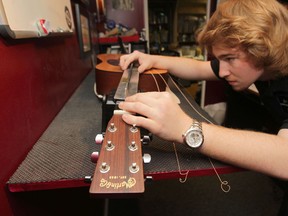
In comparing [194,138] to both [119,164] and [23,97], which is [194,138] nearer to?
[119,164]

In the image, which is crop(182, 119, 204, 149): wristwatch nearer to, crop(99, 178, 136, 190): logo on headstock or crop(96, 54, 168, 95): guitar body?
crop(99, 178, 136, 190): logo on headstock

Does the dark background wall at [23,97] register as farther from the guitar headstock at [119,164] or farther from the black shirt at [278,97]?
the black shirt at [278,97]

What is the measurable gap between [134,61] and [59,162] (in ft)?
1.75

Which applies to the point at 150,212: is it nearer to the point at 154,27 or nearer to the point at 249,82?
the point at 249,82

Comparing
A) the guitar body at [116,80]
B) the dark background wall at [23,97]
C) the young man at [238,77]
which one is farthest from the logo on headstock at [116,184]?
the guitar body at [116,80]

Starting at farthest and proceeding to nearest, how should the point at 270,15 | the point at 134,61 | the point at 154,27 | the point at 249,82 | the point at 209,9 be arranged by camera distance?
the point at 154,27
the point at 209,9
the point at 134,61
the point at 249,82
the point at 270,15

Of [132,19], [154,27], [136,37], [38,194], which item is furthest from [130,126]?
[154,27]

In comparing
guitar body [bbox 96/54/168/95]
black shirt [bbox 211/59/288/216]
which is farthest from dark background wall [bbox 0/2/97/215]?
black shirt [bbox 211/59/288/216]

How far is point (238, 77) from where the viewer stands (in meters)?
0.65

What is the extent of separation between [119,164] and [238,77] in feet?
1.70

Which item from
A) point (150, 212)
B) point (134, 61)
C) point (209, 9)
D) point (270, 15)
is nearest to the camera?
point (270, 15)

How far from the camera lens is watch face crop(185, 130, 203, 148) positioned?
0.40 metres

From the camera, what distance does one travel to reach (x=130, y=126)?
39cm

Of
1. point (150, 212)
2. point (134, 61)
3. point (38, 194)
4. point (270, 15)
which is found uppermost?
point (270, 15)
